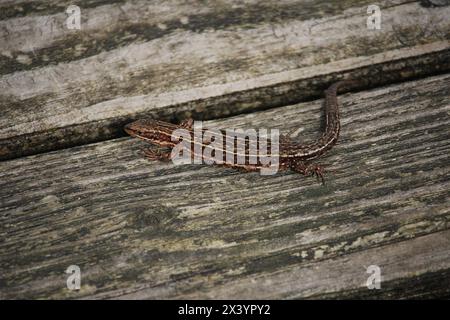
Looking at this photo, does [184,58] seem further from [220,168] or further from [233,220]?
[233,220]

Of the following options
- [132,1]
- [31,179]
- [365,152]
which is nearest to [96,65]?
[132,1]

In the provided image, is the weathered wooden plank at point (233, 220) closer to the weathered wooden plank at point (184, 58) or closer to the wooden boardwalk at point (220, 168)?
the wooden boardwalk at point (220, 168)

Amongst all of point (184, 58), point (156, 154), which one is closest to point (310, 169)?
point (156, 154)

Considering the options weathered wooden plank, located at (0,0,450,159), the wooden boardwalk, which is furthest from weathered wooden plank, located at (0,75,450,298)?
weathered wooden plank, located at (0,0,450,159)

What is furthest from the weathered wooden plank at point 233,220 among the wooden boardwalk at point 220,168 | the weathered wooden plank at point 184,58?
the weathered wooden plank at point 184,58

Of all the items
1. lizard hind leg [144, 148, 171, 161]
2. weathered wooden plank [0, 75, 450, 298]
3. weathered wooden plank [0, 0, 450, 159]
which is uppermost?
weathered wooden plank [0, 0, 450, 159]

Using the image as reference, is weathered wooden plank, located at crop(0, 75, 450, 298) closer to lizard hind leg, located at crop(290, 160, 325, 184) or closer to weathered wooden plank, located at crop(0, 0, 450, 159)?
A: lizard hind leg, located at crop(290, 160, 325, 184)

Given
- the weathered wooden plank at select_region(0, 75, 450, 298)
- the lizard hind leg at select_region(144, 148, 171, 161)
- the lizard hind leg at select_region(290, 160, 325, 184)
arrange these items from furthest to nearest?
the lizard hind leg at select_region(144, 148, 171, 161), the lizard hind leg at select_region(290, 160, 325, 184), the weathered wooden plank at select_region(0, 75, 450, 298)
